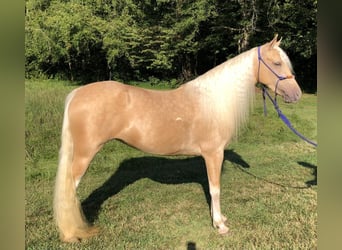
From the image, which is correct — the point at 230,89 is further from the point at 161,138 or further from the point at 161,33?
the point at 161,33

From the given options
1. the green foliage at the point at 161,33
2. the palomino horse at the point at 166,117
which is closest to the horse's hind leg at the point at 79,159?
the palomino horse at the point at 166,117

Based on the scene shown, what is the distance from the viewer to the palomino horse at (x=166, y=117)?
3.00 metres

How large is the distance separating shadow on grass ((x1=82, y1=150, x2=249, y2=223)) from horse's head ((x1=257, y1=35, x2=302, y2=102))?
1.76 metres

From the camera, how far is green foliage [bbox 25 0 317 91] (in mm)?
15000

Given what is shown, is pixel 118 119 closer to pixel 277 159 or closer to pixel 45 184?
pixel 45 184

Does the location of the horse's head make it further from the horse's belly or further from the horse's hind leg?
the horse's hind leg

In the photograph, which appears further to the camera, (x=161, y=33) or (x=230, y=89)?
(x=161, y=33)

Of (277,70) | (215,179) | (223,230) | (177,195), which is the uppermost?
(277,70)

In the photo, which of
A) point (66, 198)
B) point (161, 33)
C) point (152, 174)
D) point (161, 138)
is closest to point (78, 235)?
point (66, 198)

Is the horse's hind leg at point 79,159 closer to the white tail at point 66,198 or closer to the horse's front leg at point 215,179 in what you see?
the white tail at point 66,198

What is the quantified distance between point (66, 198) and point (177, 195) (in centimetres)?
181

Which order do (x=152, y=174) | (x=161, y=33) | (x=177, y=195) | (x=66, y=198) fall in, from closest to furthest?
(x=66, y=198), (x=177, y=195), (x=152, y=174), (x=161, y=33)

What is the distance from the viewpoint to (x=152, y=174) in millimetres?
5309

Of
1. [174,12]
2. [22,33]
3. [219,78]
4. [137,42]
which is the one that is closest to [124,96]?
[219,78]
